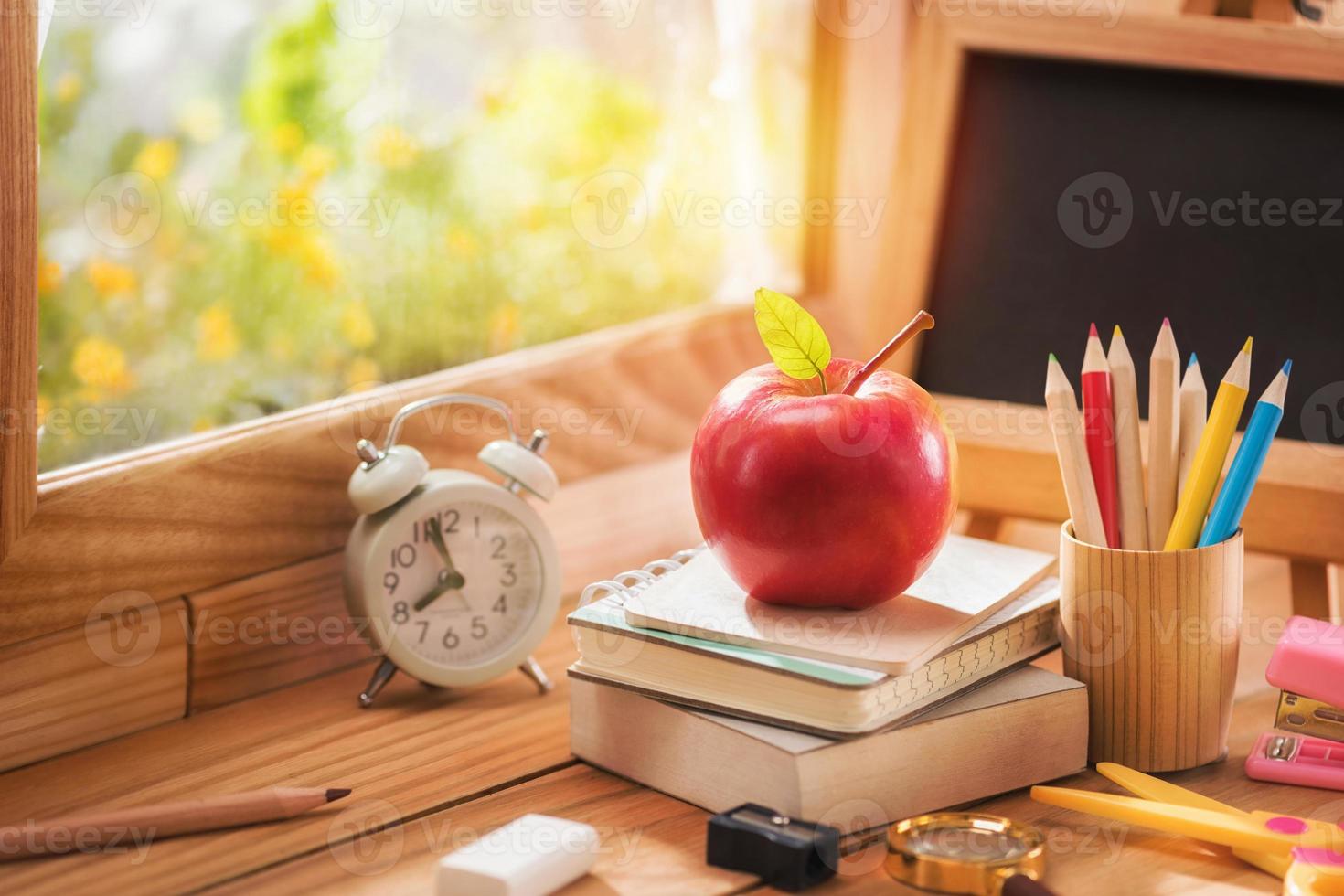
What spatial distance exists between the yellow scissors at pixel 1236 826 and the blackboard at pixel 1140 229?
338mm

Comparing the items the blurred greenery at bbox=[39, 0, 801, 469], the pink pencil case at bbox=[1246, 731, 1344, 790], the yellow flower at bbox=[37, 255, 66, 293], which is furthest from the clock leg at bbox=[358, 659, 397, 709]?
the pink pencil case at bbox=[1246, 731, 1344, 790]

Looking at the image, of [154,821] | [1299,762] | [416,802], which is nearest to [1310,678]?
[1299,762]

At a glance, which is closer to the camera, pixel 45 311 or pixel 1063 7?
pixel 45 311

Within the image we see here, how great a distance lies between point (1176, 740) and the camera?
0.79 metres

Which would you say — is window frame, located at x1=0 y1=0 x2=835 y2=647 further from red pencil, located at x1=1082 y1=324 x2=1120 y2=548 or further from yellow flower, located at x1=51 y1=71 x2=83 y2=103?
red pencil, located at x1=1082 y1=324 x2=1120 y2=548

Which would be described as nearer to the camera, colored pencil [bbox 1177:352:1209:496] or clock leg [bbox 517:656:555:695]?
colored pencil [bbox 1177:352:1209:496]

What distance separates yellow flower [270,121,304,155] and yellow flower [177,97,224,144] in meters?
0.05

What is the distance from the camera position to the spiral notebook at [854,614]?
0.74 m

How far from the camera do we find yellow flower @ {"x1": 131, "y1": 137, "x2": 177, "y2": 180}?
92 cm

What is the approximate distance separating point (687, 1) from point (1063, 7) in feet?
1.18

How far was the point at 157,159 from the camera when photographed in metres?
0.94

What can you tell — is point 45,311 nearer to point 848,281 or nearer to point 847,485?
point 847,485

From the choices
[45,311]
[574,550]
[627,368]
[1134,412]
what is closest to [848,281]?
[627,368]

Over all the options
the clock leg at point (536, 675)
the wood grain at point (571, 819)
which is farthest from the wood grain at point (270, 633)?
the wood grain at point (571, 819)
